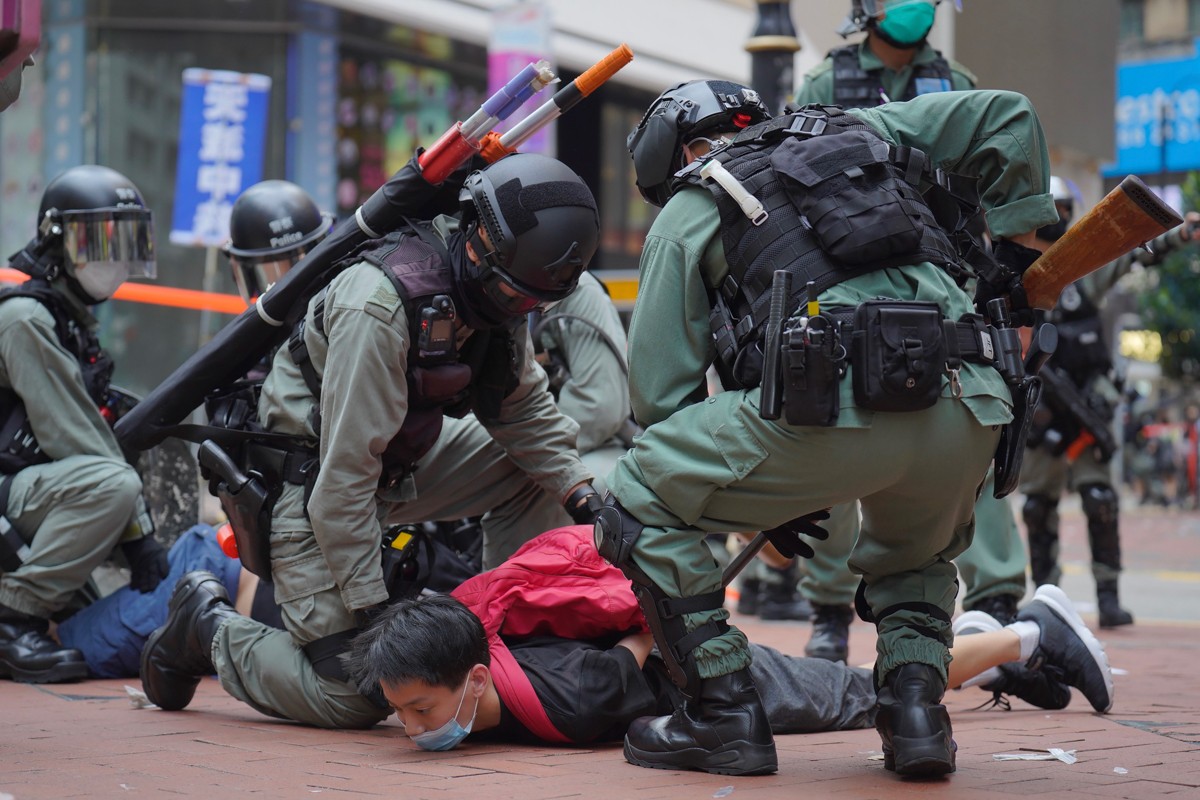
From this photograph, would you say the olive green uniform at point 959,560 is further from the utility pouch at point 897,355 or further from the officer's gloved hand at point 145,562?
the officer's gloved hand at point 145,562

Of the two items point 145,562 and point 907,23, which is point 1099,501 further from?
point 145,562

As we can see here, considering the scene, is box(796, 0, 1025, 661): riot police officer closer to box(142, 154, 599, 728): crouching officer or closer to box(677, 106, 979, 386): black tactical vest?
box(142, 154, 599, 728): crouching officer

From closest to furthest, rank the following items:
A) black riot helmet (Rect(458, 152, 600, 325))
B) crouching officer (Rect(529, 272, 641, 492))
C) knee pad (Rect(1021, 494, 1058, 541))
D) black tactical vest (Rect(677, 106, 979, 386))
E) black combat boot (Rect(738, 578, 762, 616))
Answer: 1. black tactical vest (Rect(677, 106, 979, 386))
2. black riot helmet (Rect(458, 152, 600, 325))
3. crouching officer (Rect(529, 272, 641, 492))
4. knee pad (Rect(1021, 494, 1058, 541))
5. black combat boot (Rect(738, 578, 762, 616))

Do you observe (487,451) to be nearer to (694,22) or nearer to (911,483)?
(911,483)

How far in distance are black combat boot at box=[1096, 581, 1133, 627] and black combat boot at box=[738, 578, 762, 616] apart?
1.58 m

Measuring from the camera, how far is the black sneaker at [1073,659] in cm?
408

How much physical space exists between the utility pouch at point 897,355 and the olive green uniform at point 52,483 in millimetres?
2873

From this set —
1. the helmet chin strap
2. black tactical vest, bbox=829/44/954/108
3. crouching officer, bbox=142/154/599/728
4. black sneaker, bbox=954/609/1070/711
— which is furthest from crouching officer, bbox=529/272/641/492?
the helmet chin strap

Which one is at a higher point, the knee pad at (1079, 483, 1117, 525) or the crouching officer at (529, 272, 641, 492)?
the crouching officer at (529, 272, 641, 492)

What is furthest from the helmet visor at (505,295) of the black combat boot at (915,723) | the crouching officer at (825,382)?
the black combat boot at (915,723)

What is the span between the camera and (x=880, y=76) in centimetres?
508

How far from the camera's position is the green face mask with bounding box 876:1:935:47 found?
4922 millimetres

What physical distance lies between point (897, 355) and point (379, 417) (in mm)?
1454

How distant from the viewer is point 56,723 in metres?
3.95
